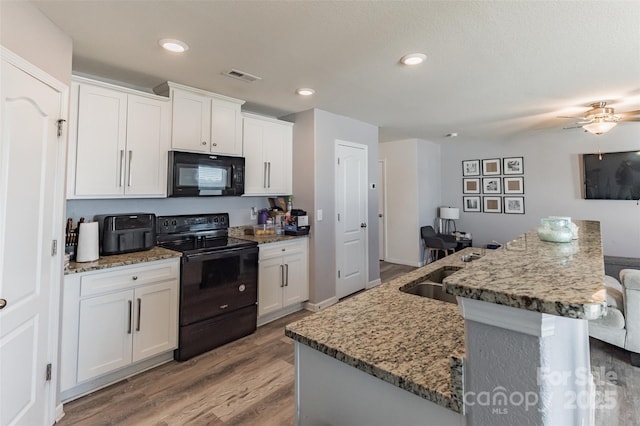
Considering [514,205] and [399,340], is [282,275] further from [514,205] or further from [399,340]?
[514,205]

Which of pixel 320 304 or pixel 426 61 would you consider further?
pixel 320 304

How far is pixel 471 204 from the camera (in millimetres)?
6141

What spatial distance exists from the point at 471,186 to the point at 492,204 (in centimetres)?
51

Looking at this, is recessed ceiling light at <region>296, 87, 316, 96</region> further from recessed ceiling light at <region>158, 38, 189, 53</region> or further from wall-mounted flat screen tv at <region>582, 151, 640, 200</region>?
wall-mounted flat screen tv at <region>582, 151, 640, 200</region>

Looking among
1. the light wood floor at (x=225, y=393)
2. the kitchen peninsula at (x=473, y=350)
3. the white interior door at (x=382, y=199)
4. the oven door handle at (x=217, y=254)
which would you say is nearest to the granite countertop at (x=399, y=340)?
the kitchen peninsula at (x=473, y=350)

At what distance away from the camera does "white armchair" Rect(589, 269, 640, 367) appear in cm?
245

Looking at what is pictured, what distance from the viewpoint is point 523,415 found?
1.95ft

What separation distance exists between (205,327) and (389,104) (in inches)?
115

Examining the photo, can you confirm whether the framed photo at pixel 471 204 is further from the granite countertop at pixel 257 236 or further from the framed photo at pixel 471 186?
the granite countertop at pixel 257 236

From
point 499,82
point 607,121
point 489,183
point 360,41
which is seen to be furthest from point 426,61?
point 489,183

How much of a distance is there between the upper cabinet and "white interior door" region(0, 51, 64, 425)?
96cm

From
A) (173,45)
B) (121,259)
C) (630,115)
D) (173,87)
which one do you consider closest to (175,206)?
(121,259)

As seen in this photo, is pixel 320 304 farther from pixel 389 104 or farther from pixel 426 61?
pixel 426 61

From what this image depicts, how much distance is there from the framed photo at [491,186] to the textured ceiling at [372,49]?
2439 millimetres
